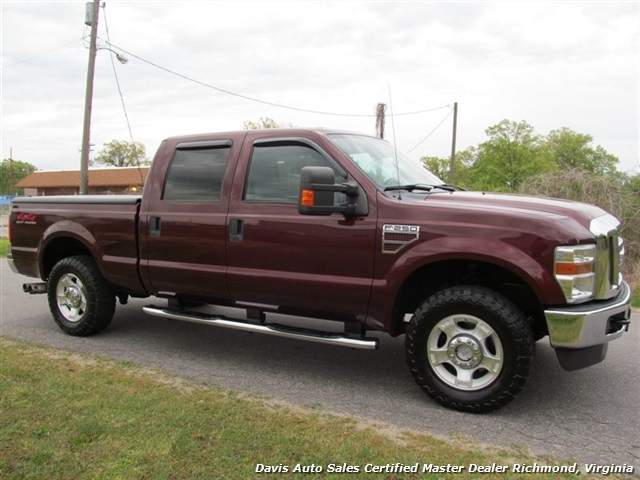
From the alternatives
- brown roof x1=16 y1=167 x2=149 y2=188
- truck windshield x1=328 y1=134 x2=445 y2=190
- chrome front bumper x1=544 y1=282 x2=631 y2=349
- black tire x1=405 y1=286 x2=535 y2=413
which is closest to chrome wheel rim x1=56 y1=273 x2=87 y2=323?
truck windshield x1=328 y1=134 x2=445 y2=190

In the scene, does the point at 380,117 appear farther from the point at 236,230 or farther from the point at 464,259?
the point at 464,259

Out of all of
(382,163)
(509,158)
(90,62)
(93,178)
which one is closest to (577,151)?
(509,158)

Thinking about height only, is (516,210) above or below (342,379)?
above

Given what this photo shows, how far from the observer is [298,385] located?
4.25 metres

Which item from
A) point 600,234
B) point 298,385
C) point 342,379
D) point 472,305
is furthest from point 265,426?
point 600,234

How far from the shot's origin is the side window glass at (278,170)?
4.34 metres

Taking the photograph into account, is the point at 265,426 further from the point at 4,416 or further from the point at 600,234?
the point at 600,234

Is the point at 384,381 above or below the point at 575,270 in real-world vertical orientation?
below

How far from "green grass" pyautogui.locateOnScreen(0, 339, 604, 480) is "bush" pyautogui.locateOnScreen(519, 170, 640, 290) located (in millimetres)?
8354

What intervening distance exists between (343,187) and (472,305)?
48.0 inches

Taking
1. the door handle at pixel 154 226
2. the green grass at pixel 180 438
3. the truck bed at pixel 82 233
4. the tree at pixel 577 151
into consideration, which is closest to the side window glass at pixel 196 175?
the door handle at pixel 154 226

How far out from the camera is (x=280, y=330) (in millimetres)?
4312

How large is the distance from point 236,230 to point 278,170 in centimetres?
61

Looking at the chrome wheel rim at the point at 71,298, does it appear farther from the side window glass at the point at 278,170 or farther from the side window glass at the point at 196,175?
the side window glass at the point at 278,170
